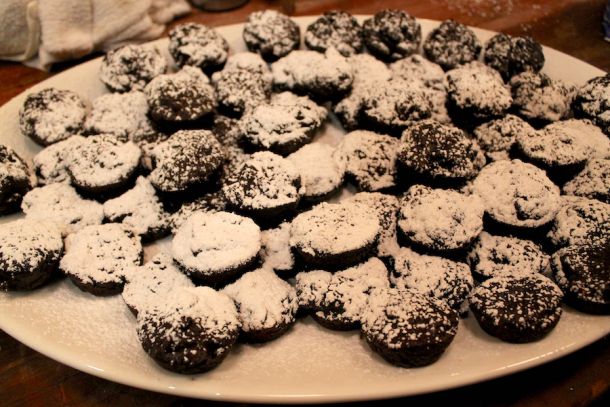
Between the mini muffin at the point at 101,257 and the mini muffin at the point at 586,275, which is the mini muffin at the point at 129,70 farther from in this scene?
the mini muffin at the point at 586,275

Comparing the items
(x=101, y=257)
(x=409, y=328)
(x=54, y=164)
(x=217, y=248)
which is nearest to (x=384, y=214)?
Result: (x=409, y=328)

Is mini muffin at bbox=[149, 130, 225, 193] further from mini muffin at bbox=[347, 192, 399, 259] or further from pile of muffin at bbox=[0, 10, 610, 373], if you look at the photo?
mini muffin at bbox=[347, 192, 399, 259]

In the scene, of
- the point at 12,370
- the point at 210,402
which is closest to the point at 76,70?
the point at 12,370

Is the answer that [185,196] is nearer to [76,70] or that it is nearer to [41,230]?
[41,230]

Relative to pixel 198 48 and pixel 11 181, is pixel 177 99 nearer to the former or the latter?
pixel 198 48

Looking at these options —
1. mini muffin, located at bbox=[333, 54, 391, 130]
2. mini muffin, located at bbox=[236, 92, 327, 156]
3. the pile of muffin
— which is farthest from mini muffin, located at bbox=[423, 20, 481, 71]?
mini muffin, located at bbox=[236, 92, 327, 156]
